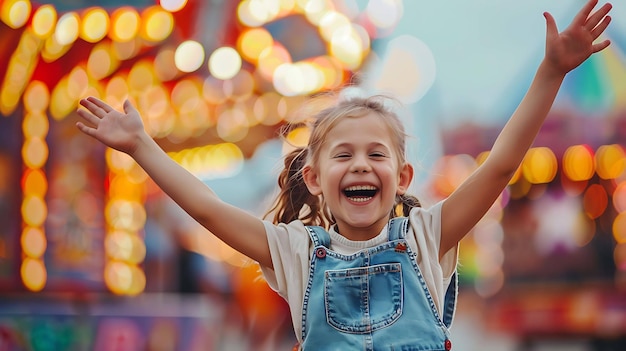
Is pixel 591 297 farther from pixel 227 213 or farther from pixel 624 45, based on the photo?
pixel 227 213

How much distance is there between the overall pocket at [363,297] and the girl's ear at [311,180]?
0.18m

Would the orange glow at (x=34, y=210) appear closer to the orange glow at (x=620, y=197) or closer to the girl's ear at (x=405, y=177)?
the orange glow at (x=620, y=197)

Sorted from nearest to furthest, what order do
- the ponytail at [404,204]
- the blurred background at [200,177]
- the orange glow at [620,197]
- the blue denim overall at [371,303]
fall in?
the blue denim overall at [371,303], the ponytail at [404,204], the blurred background at [200,177], the orange glow at [620,197]

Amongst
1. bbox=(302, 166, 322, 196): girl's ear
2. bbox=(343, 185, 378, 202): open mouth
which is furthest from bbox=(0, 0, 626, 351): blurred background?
bbox=(343, 185, 378, 202): open mouth

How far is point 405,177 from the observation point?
145 cm

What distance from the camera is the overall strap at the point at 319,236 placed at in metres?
1.35

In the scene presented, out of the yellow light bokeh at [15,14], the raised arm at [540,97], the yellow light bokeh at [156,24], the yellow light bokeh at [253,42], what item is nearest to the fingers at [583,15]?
the raised arm at [540,97]

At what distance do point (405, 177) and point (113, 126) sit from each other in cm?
47

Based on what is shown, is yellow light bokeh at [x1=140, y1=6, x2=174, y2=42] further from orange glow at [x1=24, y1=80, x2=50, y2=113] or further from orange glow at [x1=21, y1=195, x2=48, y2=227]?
orange glow at [x1=21, y1=195, x2=48, y2=227]

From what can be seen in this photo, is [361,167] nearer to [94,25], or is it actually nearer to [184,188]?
[184,188]

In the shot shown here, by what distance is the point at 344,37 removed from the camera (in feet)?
12.9

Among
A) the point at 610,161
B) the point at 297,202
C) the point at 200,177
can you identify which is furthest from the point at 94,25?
the point at 297,202

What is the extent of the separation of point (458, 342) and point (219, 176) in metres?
1.37

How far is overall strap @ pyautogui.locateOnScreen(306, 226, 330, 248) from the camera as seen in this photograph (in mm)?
1353
